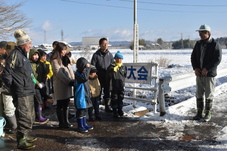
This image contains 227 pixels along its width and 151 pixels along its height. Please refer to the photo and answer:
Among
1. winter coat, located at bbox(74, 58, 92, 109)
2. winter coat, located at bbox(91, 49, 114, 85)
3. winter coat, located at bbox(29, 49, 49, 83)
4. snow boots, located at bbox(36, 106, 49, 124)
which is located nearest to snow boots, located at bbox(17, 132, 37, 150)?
winter coat, located at bbox(74, 58, 92, 109)

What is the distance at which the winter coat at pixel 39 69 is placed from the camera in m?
5.61

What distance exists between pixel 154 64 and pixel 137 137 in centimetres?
206

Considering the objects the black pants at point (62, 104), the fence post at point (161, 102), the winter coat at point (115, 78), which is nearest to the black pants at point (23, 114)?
the black pants at point (62, 104)

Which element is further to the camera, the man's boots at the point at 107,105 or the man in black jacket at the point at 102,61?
the man's boots at the point at 107,105

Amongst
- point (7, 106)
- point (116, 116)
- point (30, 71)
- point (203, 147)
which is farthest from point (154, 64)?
point (7, 106)

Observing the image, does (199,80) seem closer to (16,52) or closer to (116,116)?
(116,116)

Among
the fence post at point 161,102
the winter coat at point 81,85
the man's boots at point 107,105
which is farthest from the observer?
the man's boots at point 107,105

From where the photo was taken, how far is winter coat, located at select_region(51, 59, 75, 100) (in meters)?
4.60

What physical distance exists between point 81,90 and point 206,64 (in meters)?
2.82

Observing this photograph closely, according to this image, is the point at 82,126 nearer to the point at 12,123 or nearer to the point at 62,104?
the point at 62,104

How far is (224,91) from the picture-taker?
7863 millimetres

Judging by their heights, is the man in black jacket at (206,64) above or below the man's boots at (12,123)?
above

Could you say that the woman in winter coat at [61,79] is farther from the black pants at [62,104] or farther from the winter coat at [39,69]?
the winter coat at [39,69]

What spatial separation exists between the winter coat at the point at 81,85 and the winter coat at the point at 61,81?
0.23 metres
